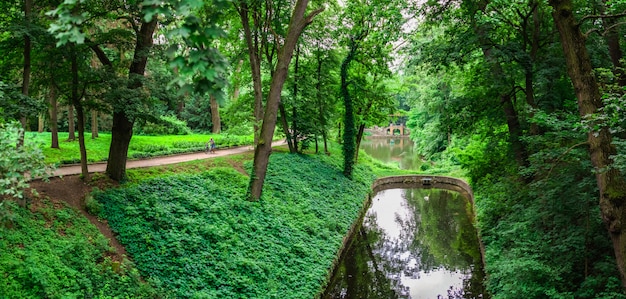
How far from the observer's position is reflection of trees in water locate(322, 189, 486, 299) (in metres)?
11.8

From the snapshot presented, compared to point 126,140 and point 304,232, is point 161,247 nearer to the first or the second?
point 126,140

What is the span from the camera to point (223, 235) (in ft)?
33.6

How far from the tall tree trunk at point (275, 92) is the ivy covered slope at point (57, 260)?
5575mm

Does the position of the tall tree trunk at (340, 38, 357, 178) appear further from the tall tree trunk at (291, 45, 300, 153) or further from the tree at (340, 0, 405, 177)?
the tall tree trunk at (291, 45, 300, 153)

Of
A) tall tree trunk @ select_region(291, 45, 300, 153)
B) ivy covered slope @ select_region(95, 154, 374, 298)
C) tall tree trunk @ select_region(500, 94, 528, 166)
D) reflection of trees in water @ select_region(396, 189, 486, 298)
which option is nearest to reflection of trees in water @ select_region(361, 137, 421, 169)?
reflection of trees in water @ select_region(396, 189, 486, 298)

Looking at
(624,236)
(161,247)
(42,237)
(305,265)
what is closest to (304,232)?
(305,265)

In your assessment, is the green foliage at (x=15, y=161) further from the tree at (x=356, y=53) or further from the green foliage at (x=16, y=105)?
the tree at (x=356, y=53)

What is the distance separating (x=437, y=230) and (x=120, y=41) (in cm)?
1534

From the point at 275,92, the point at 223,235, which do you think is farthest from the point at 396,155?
the point at 223,235

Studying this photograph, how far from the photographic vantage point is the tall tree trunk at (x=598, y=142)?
626 cm

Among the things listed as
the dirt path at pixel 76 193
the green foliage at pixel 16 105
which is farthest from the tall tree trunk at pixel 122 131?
the green foliage at pixel 16 105

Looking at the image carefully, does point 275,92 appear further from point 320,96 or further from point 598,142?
point 320,96

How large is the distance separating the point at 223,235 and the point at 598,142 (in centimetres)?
856

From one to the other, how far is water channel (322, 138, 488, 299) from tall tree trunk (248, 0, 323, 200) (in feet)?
13.7
